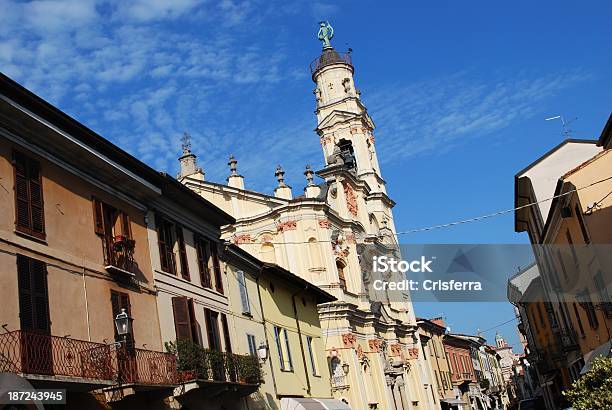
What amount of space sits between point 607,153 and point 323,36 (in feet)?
136

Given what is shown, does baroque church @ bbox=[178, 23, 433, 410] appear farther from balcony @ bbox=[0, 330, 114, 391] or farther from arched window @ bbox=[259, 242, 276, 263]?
balcony @ bbox=[0, 330, 114, 391]

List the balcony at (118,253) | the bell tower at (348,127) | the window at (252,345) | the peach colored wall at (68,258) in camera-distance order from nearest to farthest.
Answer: the peach colored wall at (68,258)
the balcony at (118,253)
the window at (252,345)
the bell tower at (348,127)

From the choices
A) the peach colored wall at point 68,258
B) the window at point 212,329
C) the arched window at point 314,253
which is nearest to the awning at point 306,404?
the window at point 212,329

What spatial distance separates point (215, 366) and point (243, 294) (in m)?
5.97

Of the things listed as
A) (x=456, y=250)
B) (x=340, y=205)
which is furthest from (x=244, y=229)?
(x=456, y=250)

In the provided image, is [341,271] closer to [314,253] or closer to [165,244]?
[314,253]

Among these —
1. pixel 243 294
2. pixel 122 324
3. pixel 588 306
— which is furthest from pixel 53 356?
pixel 588 306

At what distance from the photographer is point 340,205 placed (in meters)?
50.8

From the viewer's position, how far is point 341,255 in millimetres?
47844

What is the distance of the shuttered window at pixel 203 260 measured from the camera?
22359 mm

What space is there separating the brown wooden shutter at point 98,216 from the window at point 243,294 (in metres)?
9.03

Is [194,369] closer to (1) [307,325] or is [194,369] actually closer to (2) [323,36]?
(1) [307,325]

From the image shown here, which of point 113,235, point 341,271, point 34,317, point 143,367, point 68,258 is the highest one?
point 341,271

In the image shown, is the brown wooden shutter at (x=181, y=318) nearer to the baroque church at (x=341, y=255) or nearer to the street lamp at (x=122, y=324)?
the street lamp at (x=122, y=324)
